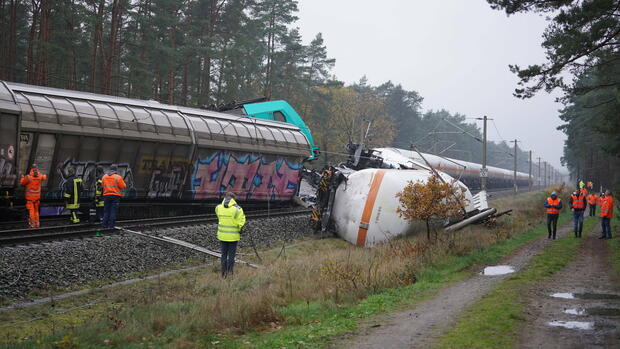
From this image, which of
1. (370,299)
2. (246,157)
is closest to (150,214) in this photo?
(246,157)

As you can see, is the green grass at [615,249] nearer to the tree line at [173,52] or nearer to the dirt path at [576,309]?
the dirt path at [576,309]

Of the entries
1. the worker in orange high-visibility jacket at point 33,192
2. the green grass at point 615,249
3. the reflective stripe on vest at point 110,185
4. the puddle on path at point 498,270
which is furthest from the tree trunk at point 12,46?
the green grass at point 615,249

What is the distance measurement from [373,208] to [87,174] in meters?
8.48

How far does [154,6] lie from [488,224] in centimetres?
2547

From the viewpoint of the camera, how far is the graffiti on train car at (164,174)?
18.1 m

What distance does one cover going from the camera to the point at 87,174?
53.3 ft

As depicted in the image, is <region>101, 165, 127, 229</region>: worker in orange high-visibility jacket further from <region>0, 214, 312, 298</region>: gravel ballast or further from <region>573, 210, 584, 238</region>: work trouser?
<region>573, 210, 584, 238</region>: work trouser

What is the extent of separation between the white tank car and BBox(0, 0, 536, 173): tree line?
1161 cm

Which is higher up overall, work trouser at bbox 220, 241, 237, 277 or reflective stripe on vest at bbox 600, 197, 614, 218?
reflective stripe on vest at bbox 600, 197, 614, 218

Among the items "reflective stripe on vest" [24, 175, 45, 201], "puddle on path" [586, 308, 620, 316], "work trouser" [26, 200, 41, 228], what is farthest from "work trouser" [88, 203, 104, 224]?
"puddle on path" [586, 308, 620, 316]

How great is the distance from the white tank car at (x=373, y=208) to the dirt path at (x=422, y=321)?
19.6 feet

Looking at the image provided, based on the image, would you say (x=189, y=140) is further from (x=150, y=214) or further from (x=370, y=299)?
(x=370, y=299)

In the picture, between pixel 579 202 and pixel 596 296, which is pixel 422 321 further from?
pixel 579 202

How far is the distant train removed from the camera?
33406mm
